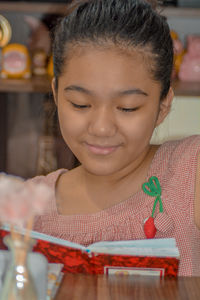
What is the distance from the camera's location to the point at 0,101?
3.03 meters

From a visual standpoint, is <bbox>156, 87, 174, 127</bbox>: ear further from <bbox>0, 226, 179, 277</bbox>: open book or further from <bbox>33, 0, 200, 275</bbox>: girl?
<bbox>0, 226, 179, 277</bbox>: open book

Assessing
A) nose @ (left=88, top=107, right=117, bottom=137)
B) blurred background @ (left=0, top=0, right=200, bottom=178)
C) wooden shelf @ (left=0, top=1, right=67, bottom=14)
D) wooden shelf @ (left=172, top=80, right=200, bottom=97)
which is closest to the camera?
nose @ (left=88, top=107, right=117, bottom=137)

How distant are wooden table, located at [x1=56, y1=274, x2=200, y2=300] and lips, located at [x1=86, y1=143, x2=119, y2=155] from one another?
10.0 inches

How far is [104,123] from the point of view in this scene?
0.82 meters

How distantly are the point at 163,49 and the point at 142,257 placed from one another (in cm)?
44

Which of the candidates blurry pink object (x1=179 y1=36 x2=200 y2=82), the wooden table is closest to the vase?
the wooden table

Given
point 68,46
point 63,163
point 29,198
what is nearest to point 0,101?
point 63,163

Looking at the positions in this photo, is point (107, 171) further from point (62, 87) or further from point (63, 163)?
point (63, 163)

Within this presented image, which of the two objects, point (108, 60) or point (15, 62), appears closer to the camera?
point (108, 60)

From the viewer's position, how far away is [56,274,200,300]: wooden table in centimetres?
65

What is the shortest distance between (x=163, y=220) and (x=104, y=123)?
24 cm

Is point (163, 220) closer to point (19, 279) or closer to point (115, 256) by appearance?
point (115, 256)

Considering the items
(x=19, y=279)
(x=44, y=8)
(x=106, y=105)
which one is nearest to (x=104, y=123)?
(x=106, y=105)

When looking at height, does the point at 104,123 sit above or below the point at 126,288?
above
